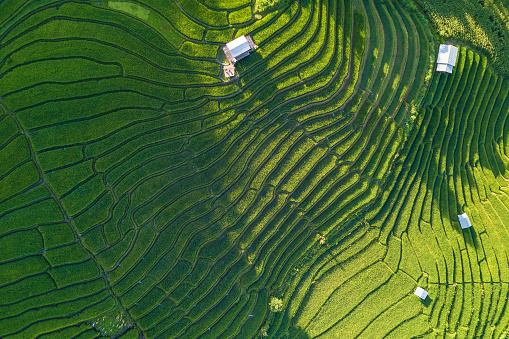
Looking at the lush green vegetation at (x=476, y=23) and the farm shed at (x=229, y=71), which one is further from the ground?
the farm shed at (x=229, y=71)

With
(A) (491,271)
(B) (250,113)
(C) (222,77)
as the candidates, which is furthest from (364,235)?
(C) (222,77)

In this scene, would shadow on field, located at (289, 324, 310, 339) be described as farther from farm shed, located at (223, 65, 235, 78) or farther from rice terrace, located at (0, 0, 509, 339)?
farm shed, located at (223, 65, 235, 78)

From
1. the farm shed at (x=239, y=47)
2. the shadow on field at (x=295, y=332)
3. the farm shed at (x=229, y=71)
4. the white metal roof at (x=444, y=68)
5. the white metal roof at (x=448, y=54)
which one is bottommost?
the shadow on field at (x=295, y=332)

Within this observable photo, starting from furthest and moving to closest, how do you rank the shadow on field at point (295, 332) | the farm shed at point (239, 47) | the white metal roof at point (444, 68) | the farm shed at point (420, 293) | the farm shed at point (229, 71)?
the farm shed at point (420, 293) < the shadow on field at point (295, 332) < the white metal roof at point (444, 68) < the farm shed at point (229, 71) < the farm shed at point (239, 47)

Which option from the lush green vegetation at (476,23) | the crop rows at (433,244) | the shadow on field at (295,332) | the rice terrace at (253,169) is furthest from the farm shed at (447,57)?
the shadow on field at (295,332)

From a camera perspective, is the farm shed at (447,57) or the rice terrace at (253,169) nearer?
the rice terrace at (253,169)

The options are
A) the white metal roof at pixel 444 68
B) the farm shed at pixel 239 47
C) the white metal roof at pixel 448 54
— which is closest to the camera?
the farm shed at pixel 239 47

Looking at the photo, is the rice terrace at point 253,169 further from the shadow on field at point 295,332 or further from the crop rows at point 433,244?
the shadow on field at point 295,332
